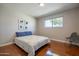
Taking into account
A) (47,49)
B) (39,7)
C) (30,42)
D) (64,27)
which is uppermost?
(39,7)

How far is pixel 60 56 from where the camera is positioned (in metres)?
0.98

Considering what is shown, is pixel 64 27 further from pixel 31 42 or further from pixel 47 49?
pixel 31 42

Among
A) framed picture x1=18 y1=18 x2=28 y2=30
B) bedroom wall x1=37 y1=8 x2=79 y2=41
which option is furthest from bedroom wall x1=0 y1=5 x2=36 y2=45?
bedroom wall x1=37 y1=8 x2=79 y2=41

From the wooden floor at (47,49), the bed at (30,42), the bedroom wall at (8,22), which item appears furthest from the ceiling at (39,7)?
the wooden floor at (47,49)

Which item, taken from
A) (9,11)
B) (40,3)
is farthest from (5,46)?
(40,3)

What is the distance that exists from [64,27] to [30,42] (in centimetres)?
55

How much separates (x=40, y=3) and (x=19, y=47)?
0.71 m

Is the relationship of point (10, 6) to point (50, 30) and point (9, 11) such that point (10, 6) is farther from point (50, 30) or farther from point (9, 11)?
point (50, 30)

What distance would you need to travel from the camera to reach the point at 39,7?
3.34 ft

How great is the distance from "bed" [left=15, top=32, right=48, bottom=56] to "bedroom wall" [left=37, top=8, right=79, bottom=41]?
0.38 ft

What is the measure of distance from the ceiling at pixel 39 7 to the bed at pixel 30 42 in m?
0.37

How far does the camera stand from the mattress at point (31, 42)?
935 mm

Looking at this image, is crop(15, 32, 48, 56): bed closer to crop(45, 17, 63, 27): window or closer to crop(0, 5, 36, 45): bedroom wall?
crop(0, 5, 36, 45): bedroom wall

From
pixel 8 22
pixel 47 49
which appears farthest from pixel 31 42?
pixel 8 22
